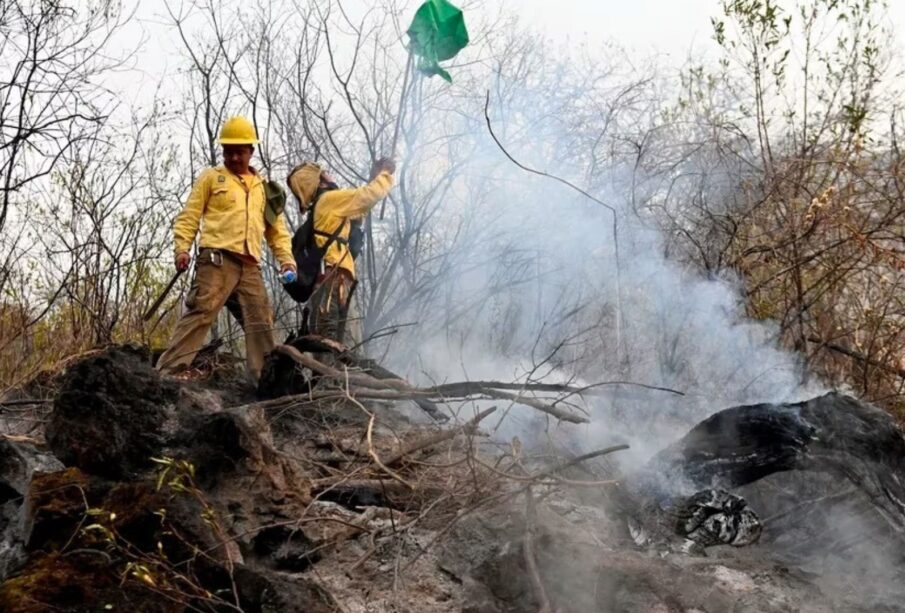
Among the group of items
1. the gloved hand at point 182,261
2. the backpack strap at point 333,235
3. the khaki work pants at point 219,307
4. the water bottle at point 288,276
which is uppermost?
the backpack strap at point 333,235

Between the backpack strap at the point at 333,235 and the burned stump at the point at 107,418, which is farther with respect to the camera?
the backpack strap at the point at 333,235

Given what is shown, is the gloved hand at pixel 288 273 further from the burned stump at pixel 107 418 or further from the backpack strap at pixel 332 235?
the burned stump at pixel 107 418

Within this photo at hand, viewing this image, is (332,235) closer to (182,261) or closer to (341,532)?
(182,261)

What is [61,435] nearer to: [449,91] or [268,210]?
[268,210]

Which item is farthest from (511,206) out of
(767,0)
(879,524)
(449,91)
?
(879,524)

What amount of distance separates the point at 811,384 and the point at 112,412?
496cm

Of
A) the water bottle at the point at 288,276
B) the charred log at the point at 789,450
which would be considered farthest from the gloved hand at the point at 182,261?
the charred log at the point at 789,450

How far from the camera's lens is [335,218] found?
6.29 metres

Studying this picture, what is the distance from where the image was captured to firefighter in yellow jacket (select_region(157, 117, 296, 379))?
5270 mm

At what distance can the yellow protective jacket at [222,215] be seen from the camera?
5.36 meters

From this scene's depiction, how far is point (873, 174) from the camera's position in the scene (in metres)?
7.57

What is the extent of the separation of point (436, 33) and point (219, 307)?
130 inches

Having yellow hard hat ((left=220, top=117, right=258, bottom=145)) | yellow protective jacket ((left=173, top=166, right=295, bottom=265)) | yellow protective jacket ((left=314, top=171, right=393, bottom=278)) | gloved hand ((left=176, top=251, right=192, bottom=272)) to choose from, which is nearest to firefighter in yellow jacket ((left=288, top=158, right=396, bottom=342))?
yellow protective jacket ((left=314, top=171, right=393, bottom=278))

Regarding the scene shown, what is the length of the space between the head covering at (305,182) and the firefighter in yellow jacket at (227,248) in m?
0.74
